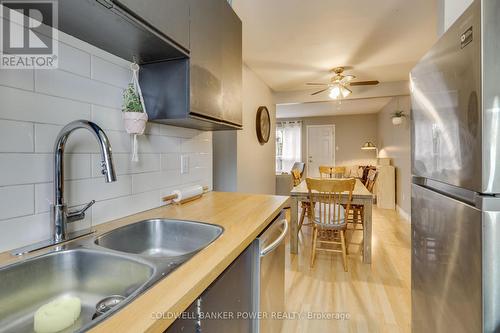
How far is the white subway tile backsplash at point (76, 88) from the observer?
76 centimetres

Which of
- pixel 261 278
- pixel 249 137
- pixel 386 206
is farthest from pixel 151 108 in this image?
pixel 386 206

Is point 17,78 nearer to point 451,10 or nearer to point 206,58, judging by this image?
point 206,58

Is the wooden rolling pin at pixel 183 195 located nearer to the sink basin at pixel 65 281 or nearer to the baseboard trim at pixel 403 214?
the sink basin at pixel 65 281

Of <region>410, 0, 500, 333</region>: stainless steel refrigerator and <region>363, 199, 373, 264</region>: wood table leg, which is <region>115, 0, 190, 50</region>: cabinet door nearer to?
<region>410, 0, 500, 333</region>: stainless steel refrigerator

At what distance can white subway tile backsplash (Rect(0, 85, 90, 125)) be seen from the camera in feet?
2.23

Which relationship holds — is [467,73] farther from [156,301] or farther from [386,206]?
[386,206]

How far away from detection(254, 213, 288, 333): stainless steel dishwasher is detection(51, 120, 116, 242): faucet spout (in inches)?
23.3

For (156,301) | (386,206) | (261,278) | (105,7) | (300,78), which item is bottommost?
(386,206)

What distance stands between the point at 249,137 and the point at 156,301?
3.15 metres

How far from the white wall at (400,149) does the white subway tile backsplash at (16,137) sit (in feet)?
15.1

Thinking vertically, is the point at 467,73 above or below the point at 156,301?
above

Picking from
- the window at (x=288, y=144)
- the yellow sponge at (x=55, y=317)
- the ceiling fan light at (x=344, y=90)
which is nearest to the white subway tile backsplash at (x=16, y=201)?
the yellow sponge at (x=55, y=317)

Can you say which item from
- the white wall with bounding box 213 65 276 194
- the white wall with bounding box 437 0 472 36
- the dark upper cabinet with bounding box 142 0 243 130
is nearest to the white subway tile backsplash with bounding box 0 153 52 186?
the dark upper cabinet with bounding box 142 0 243 130

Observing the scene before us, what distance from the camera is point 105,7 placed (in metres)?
0.69
